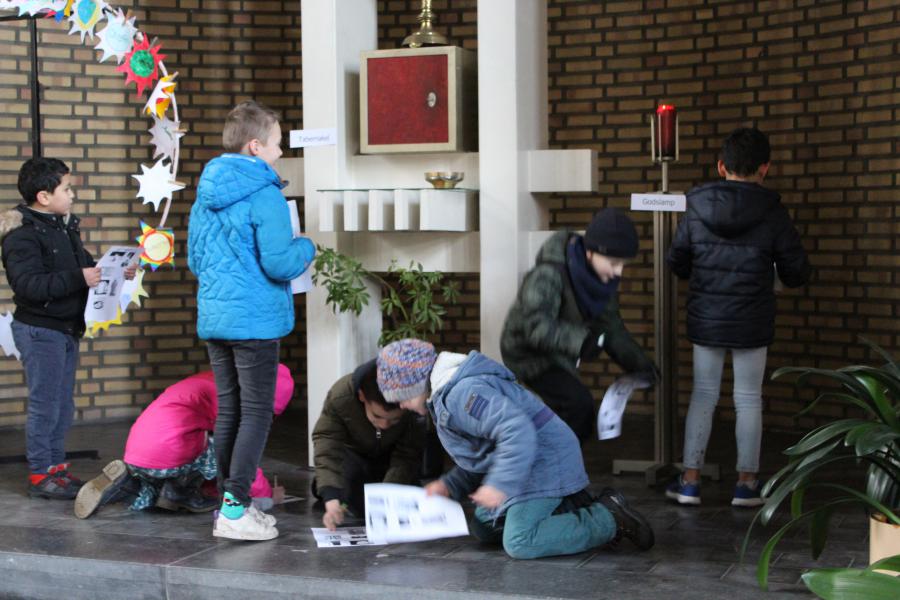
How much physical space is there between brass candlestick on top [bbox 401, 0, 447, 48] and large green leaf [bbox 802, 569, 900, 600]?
11.1 ft

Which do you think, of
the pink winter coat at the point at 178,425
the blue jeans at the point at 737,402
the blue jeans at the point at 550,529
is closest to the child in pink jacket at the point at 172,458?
the pink winter coat at the point at 178,425

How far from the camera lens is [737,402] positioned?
15.7 ft

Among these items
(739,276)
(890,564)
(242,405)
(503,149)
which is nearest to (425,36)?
(503,149)

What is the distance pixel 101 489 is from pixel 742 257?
2722 mm

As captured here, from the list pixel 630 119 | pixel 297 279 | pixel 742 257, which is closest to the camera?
pixel 742 257

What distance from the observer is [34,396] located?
5.03m

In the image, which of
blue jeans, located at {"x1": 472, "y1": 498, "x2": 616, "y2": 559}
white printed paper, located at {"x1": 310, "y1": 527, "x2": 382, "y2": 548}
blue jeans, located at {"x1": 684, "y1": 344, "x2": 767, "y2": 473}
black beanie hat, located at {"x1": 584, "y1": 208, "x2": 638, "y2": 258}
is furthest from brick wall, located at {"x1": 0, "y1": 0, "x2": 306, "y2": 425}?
blue jeans, located at {"x1": 472, "y1": 498, "x2": 616, "y2": 559}

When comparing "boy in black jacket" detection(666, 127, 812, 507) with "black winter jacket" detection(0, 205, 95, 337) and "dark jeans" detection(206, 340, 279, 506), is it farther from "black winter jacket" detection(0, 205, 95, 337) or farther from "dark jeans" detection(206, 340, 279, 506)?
"black winter jacket" detection(0, 205, 95, 337)

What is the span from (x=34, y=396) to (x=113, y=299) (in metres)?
0.54

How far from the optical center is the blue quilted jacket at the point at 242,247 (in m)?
4.18

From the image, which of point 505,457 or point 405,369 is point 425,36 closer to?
point 405,369

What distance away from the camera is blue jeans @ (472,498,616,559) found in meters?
3.87

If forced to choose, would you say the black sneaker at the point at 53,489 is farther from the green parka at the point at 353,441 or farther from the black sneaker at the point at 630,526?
the black sneaker at the point at 630,526

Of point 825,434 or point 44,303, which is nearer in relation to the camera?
point 825,434
